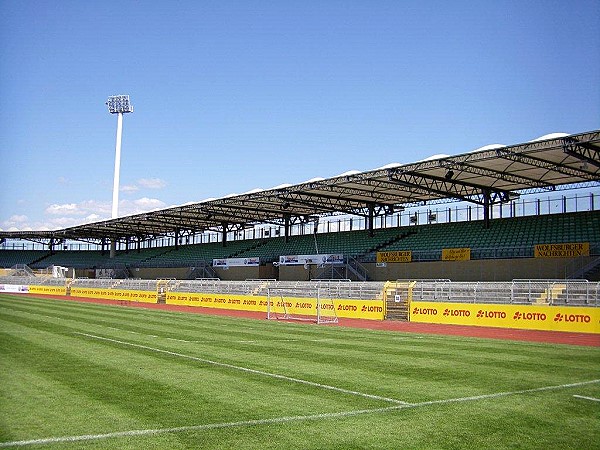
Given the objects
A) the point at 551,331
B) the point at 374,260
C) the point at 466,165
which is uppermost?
the point at 466,165

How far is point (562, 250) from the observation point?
131 ft

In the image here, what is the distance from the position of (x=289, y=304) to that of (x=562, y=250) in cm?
1847

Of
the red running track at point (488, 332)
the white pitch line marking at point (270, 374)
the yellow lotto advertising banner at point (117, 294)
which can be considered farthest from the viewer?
the yellow lotto advertising banner at point (117, 294)

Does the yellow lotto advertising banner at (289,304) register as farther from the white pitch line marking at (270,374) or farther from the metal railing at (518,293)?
the white pitch line marking at (270,374)

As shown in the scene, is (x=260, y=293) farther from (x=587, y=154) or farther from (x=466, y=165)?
(x=587, y=154)

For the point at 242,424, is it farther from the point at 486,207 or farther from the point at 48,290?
the point at 48,290

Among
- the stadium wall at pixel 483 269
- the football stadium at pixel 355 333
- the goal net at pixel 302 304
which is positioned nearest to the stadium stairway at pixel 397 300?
the football stadium at pixel 355 333

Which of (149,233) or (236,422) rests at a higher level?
(149,233)

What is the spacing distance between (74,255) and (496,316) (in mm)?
88546

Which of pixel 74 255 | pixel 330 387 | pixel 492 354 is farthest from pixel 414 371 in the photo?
pixel 74 255

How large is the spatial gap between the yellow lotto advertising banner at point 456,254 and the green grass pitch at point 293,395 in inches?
1049

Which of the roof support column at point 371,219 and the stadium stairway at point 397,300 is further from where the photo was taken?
the roof support column at point 371,219

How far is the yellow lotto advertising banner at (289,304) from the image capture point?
33969 mm

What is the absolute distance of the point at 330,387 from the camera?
11297 mm
